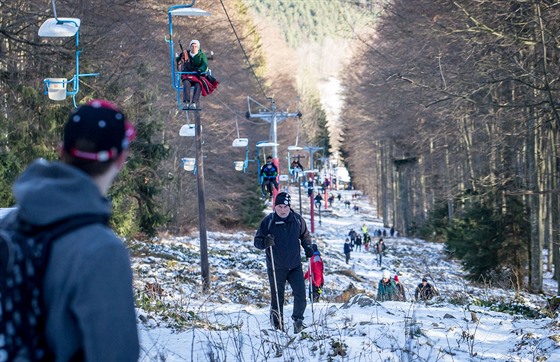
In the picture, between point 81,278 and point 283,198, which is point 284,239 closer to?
point 283,198

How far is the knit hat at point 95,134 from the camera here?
2.54 metres

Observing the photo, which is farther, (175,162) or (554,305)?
(175,162)

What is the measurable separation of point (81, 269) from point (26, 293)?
0.22 meters

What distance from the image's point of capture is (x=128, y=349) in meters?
2.46

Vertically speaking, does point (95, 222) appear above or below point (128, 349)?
above

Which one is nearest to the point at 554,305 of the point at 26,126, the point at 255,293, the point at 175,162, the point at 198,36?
the point at 255,293

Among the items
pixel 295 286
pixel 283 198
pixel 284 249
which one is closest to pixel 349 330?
pixel 295 286

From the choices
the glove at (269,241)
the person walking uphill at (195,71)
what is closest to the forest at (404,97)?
the person walking uphill at (195,71)

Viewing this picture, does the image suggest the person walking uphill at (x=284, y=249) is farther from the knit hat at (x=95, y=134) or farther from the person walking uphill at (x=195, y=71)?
the knit hat at (x=95, y=134)

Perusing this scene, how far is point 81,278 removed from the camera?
7.70ft


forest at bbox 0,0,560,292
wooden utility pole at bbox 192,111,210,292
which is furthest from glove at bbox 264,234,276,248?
wooden utility pole at bbox 192,111,210,292

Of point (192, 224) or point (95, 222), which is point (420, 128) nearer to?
point (192, 224)

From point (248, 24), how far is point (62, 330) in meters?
53.6

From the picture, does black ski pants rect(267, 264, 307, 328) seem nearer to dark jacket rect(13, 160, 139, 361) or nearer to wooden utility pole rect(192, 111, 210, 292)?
dark jacket rect(13, 160, 139, 361)
